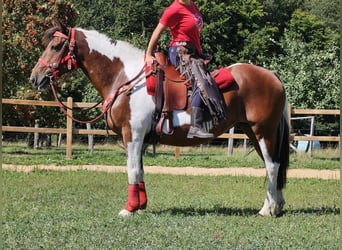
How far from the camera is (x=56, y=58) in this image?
702 centimetres

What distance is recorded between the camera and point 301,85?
2552cm

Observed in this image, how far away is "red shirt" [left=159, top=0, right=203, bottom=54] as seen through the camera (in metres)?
6.73

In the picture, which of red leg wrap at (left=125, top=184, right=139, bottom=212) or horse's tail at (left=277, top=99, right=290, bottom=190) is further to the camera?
horse's tail at (left=277, top=99, right=290, bottom=190)

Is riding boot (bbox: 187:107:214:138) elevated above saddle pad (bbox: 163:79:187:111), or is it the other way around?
saddle pad (bbox: 163:79:187:111)

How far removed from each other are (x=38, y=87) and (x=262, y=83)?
2.72 meters

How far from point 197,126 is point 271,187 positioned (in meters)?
1.18

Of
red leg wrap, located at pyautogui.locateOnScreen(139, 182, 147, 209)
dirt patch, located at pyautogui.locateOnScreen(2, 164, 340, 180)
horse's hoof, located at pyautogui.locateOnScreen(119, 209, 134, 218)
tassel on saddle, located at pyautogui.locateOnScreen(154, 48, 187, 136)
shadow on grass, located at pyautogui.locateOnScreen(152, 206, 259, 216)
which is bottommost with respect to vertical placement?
dirt patch, located at pyautogui.locateOnScreen(2, 164, 340, 180)

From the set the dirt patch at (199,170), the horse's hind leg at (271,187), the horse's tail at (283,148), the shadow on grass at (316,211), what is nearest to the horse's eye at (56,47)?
the horse's hind leg at (271,187)

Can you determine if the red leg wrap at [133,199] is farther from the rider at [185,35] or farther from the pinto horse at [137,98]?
the rider at [185,35]

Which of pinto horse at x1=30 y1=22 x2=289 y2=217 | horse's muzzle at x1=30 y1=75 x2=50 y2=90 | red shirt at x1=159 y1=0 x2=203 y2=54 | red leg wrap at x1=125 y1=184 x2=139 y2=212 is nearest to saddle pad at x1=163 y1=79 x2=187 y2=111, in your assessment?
pinto horse at x1=30 y1=22 x2=289 y2=217

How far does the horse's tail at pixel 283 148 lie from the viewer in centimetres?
718

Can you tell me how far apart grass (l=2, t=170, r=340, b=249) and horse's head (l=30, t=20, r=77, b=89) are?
5.26 feet

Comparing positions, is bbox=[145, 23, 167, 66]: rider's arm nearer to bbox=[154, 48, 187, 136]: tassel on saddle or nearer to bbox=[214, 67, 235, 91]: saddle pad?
bbox=[154, 48, 187, 136]: tassel on saddle

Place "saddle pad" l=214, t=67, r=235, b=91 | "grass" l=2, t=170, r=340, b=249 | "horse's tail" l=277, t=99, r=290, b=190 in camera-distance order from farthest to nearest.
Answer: "horse's tail" l=277, t=99, r=290, b=190 < "saddle pad" l=214, t=67, r=235, b=91 < "grass" l=2, t=170, r=340, b=249
